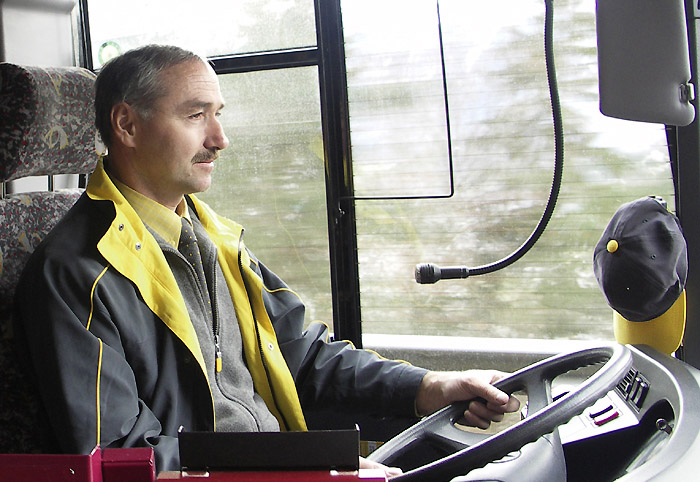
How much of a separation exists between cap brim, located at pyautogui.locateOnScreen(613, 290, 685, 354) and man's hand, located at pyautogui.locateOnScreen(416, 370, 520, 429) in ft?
0.89

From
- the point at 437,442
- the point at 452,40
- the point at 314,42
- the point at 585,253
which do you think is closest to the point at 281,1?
the point at 314,42

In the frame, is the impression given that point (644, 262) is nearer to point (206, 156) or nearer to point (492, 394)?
point (492, 394)

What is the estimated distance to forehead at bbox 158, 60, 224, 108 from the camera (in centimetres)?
149

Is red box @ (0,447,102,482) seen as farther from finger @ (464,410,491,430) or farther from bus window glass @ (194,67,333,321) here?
bus window glass @ (194,67,333,321)

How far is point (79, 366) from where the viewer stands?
3.68ft

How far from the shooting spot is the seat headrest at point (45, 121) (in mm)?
1258

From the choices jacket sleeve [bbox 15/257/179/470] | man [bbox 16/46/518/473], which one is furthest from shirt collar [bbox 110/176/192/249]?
jacket sleeve [bbox 15/257/179/470]

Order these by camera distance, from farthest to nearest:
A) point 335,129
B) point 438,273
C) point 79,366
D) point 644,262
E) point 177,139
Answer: point 335,129 < point 438,273 < point 177,139 < point 644,262 < point 79,366

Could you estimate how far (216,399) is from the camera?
1386mm

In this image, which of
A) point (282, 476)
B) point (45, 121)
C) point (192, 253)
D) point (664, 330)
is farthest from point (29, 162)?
point (664, 330)

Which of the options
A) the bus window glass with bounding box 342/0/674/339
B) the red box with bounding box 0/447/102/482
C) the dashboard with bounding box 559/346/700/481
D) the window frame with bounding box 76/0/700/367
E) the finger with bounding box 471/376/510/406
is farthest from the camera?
the window frame with bounding box 76/0/700/367

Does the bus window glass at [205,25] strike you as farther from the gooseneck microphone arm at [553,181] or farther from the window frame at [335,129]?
the gooseneck microphone arm at [553,181]

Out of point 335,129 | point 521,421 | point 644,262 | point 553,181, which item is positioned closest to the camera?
point 521,421

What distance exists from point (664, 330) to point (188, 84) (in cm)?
109
